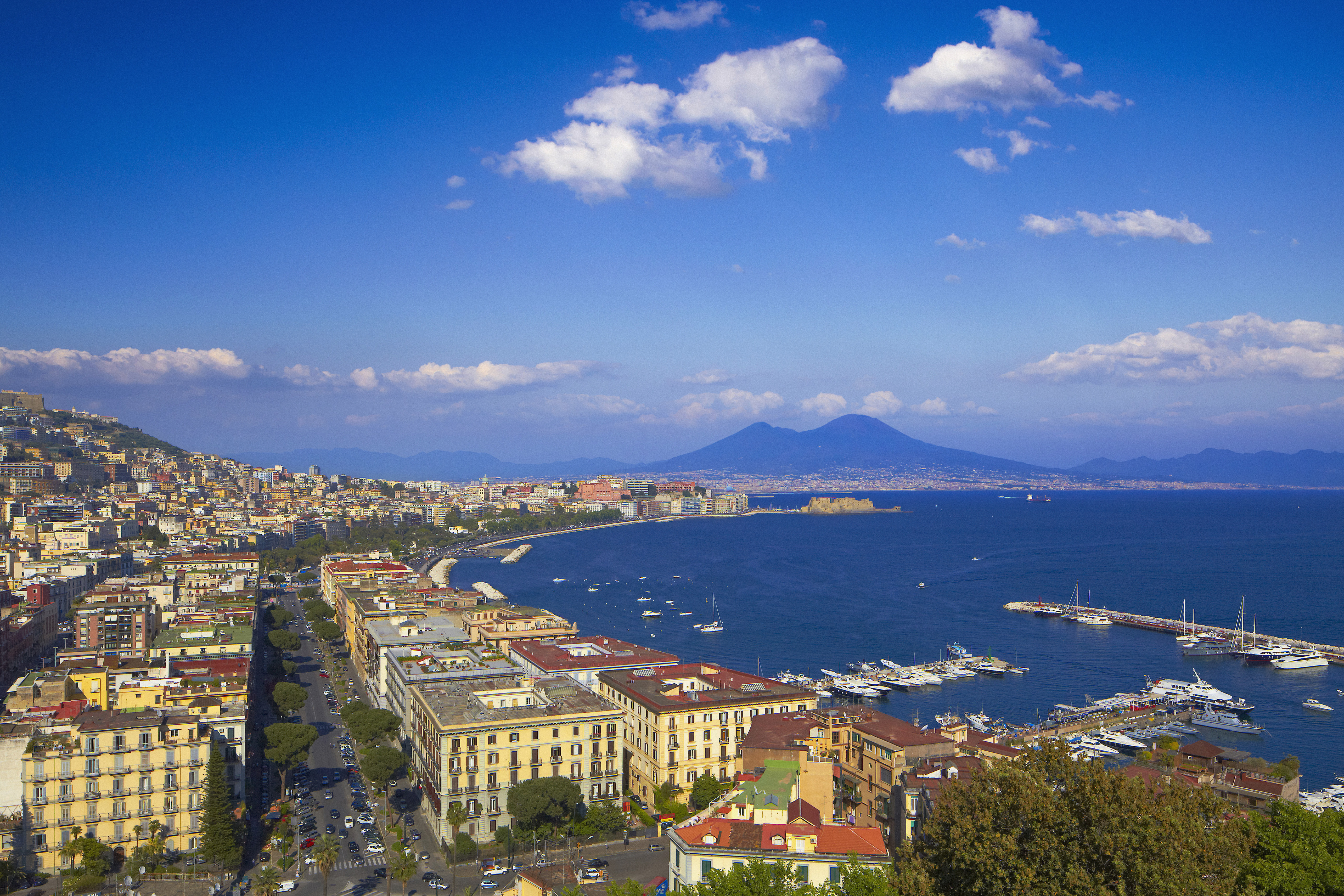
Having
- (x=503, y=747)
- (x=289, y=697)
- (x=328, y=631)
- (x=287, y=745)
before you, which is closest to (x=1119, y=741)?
(x=503, y=747)

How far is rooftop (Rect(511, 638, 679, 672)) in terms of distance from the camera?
30109 millimetres

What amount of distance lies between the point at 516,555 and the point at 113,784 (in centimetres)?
7346

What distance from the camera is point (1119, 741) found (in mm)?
32469

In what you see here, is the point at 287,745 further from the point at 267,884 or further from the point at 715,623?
the point at 715,623

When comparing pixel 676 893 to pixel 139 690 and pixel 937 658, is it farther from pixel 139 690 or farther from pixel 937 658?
pixel 937 658

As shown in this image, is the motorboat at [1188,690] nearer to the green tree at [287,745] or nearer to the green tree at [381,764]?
the green tree at [381,764]

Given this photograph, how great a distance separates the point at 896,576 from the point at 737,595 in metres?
16.8

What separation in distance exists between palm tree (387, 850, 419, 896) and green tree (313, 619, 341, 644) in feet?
85.4

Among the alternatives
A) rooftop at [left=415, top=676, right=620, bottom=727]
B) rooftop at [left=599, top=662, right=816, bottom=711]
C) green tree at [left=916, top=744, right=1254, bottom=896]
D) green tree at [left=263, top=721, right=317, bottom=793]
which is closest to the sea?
rooftop at [left=599, top=662, right=816, bottom=711]

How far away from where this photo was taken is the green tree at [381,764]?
79.0 ft

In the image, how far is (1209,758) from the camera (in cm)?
2456

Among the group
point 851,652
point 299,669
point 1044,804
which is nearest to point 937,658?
point 851,652

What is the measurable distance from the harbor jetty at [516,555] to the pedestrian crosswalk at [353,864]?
70.1m

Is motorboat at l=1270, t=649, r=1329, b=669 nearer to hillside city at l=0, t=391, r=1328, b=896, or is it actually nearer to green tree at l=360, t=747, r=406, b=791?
hillside city at l=0, t=391, r=1328, b=896
